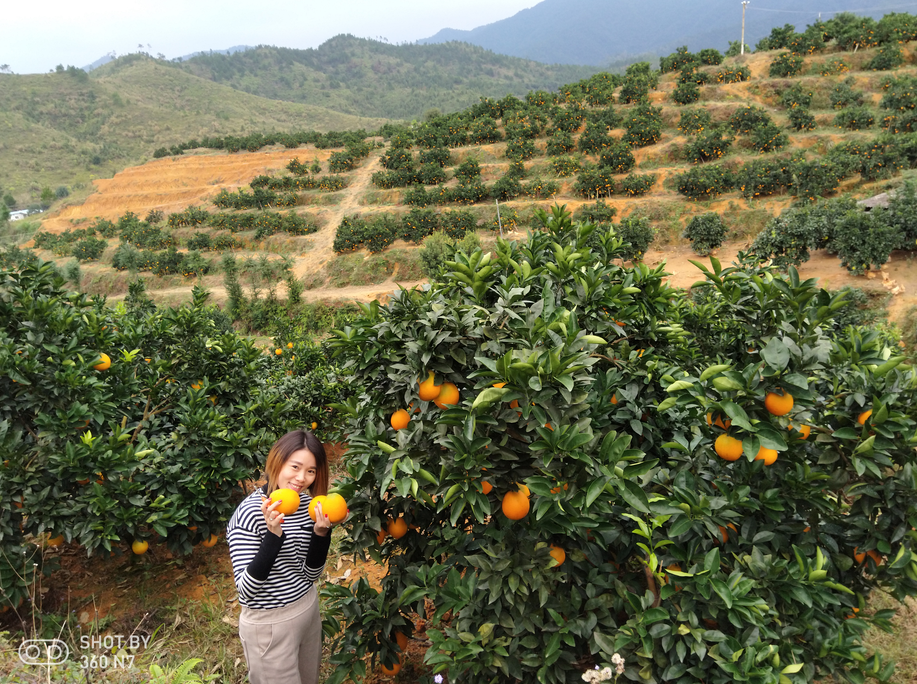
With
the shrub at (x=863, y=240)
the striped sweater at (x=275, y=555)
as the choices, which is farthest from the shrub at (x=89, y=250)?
the shrub at (x=863, y=240)

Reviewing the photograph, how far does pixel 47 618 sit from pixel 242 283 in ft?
51.1

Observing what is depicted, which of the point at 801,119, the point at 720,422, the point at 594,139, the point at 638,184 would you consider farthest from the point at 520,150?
the point at 720,422

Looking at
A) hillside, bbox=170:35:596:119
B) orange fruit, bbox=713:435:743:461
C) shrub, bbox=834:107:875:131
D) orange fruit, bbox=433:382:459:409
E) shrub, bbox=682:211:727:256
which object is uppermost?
hillside, bbox=170:35:596:119

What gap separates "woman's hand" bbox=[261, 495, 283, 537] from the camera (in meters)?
1.65

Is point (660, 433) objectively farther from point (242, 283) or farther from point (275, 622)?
point (242, 283)

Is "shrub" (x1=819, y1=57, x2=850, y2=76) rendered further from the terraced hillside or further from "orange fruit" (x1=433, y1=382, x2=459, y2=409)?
"orange fruit" (x1=433, y1=382, x2=459, y2=409)

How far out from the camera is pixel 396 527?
Answer: 203 cm

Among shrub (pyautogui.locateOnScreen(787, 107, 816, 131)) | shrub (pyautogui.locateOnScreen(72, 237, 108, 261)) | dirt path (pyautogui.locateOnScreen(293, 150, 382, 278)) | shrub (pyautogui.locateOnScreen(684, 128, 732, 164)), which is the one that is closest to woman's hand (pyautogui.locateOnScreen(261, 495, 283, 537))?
dirt path (pyautogui.locateOnScreen(293, 150, 382, 278))

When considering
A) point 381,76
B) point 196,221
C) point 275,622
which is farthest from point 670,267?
point 381,76

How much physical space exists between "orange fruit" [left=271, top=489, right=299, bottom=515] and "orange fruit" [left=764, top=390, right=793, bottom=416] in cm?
153

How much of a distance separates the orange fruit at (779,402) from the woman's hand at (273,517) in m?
1.55

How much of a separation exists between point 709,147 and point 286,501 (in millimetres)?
16620

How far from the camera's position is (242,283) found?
56.3 ft

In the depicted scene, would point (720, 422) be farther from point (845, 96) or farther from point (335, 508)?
point (845, 96)
